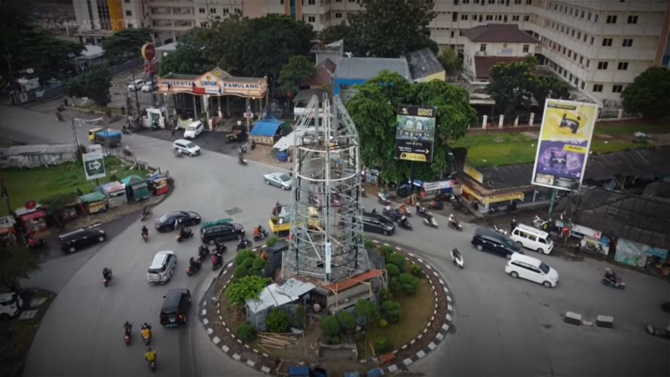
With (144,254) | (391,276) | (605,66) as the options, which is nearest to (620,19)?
(605,66)

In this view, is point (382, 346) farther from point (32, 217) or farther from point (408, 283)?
point (32, 217)

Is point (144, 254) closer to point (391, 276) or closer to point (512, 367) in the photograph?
point (391, 276)

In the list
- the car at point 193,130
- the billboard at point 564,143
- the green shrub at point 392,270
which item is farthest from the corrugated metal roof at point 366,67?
the green shrub at point 392,270

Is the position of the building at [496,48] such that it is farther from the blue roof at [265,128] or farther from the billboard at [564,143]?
the billboard at [564,143]

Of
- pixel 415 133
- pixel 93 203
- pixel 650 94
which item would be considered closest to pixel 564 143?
pixel 415 133

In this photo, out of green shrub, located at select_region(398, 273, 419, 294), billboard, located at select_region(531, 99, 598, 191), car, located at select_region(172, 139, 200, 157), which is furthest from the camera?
car, located at select_region(172, 139, 200, 157)

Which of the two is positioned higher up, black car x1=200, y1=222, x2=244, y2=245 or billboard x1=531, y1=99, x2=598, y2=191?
billboard x1=531, y1=99, x2=598, y2=191

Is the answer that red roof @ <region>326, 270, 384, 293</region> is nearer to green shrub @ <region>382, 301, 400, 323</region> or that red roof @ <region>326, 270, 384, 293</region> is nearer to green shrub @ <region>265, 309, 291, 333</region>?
green shrub @ <region>382, 301, 400, 323</region>

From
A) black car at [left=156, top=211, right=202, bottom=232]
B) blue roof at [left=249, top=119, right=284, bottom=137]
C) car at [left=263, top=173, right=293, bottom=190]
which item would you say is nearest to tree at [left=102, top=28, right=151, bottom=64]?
blue roof at [left=249, top=119, right=284, bottom=137]
